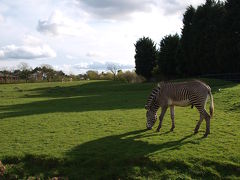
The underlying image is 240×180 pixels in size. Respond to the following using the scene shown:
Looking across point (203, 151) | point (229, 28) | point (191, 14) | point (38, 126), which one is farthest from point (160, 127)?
point (191, 14)

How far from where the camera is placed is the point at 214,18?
43.6 metres

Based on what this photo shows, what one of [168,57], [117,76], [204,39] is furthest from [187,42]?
[117,76]

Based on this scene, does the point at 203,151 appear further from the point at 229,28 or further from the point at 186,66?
the point at 186,66

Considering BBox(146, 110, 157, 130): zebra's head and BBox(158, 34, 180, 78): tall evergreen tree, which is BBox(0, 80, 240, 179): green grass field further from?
BBox(158, 34, 180, 78): tall evergreen tree

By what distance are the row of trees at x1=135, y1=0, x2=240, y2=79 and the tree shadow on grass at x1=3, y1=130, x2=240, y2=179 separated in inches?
1210

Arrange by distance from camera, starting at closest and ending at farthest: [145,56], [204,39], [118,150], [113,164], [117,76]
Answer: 1. [113,164]
2. [118,150]
3. [204,39]
4. [145,56]
5. [117,76]

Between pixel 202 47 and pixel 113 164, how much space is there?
127 feet

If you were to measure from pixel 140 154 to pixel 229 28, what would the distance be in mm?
32915

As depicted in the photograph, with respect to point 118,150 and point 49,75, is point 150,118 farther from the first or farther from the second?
point 49,75

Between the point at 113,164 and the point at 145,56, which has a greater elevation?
the point at 145,56

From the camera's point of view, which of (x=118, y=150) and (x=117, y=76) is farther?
(x=117, y=76)

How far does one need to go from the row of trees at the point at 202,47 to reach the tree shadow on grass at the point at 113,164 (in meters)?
30.7

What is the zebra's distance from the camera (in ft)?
38.3

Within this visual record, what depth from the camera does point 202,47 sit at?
44.8 metres
